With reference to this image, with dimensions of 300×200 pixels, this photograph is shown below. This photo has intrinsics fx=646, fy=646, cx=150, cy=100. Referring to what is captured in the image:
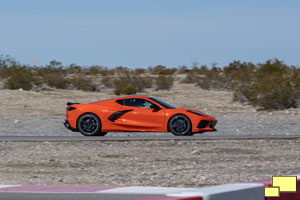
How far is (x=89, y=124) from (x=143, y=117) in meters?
1.64

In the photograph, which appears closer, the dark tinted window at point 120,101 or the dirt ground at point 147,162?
the dirt ground at point 147,162

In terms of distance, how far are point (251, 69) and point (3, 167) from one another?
37.9 m

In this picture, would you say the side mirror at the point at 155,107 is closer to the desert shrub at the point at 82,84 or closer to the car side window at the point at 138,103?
the car side window at the point at 138,103

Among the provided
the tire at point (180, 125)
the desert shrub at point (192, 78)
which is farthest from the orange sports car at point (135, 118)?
the desert shrub at point (192, 78)

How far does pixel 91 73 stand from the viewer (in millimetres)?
78938

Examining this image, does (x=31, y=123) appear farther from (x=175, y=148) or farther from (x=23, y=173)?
(x=23, y=173)

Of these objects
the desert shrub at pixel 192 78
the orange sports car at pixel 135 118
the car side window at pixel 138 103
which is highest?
the desert shrub at pixel 192 78

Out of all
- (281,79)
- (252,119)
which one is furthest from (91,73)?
(252,119)

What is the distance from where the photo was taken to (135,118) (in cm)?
1856

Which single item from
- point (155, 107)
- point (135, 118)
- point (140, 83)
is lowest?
point (135, 118)

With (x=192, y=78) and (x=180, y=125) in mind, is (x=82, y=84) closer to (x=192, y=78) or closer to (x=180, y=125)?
(x=192, y=78)

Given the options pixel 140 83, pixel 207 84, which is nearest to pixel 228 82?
pixel 207 84

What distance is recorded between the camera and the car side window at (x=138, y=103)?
1870 centimetres

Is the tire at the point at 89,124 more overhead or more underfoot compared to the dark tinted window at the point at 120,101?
more underfoot
